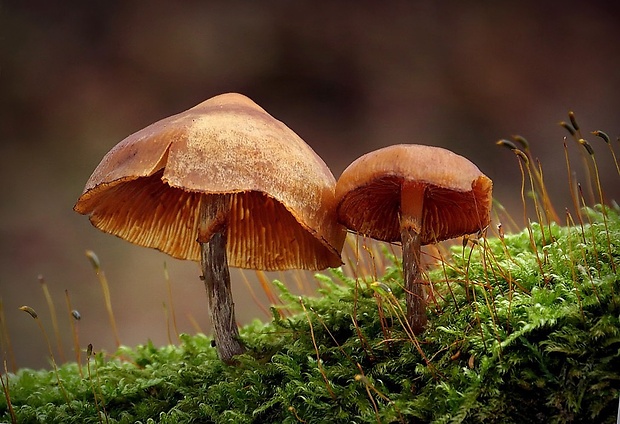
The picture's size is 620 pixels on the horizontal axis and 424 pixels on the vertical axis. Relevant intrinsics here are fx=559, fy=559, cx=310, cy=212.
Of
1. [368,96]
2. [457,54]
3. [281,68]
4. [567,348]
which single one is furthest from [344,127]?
[567,348]

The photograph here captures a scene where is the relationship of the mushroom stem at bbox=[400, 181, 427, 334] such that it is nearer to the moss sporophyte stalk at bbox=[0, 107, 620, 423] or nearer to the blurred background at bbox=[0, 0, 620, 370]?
the moss sporophyte stalk at bbox=[0, 107, 620, 423]

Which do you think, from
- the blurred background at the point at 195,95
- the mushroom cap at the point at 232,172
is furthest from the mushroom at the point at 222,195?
the blurred background at the point at 195,95

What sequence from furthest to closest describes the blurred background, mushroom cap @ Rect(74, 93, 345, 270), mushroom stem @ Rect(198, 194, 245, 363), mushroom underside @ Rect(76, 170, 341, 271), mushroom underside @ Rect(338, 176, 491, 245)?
the blurred background → mushroom underside @ Rect(76, 170, 341, 271) → mushroom stem @ Rect(198, 194, 245, 363) → mushroom underside @ Rect(338, 176, 491, 245) → mushroom cap @ Rect(74, 93, 345, 270)

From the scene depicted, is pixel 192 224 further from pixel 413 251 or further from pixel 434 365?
pixel 434 365

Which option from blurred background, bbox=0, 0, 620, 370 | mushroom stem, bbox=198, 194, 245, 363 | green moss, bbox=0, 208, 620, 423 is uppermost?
blurred background, bbox=0, 0, 620, 370

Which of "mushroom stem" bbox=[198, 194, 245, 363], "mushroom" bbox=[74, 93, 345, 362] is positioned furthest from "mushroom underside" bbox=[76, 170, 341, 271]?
"mushroom stem" bbox=[198, 194, 245, 363]

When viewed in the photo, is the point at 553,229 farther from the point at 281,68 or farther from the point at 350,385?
the point at 281,68
